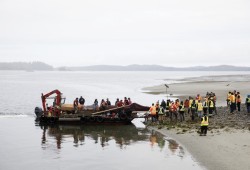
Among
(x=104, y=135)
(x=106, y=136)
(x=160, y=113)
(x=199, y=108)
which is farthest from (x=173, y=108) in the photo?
(x=106, y=136)

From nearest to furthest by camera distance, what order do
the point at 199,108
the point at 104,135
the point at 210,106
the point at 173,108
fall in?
the point at 104,135
the point at 199,108
the point at 173,108
the point at 210,106

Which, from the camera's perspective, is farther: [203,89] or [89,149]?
[203,89]

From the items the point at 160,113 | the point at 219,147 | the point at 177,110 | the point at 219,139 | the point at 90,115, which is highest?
the point at 177,110

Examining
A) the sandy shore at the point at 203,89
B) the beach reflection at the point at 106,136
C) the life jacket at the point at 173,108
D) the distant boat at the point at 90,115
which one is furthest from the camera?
the sandy shore at the point at 203,89

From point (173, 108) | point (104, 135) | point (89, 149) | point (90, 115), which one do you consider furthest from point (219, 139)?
point (90, 115)

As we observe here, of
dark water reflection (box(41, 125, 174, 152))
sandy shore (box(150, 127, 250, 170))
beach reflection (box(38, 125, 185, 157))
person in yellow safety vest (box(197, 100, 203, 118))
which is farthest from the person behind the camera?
person in yellow safety vest (box(197, 100, 203, 118))

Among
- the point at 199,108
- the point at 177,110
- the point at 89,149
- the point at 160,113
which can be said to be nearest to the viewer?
the point at 89,149

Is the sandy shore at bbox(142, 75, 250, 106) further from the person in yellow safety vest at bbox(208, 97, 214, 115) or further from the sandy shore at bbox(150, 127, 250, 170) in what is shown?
the sandy shore at bbox(150, 127, 250, 170)

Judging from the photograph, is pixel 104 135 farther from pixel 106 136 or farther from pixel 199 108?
pixel 199 108

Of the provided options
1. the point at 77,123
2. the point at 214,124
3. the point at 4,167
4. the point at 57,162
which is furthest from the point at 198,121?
the point at 4,167

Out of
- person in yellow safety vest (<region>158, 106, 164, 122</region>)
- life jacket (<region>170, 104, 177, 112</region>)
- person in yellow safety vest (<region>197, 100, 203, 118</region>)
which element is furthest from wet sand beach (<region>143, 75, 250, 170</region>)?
life jacket (<region>170, 104, 177, 112</region>)

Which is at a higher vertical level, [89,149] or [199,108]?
[199,108]

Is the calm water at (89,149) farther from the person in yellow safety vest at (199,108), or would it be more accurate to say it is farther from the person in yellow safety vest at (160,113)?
the person in yellow safety vest at (199,108)

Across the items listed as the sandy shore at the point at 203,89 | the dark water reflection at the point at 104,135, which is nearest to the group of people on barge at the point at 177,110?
the dark water reflection at the point at 104,135
